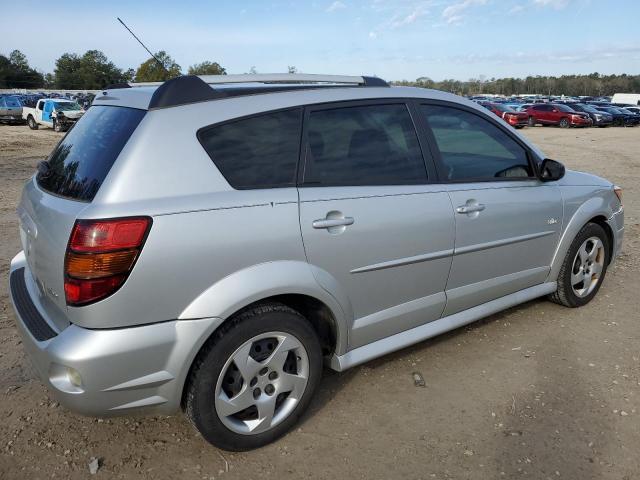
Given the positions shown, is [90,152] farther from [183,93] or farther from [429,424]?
[429,424]

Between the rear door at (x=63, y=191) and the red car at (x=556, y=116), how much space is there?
3470cm

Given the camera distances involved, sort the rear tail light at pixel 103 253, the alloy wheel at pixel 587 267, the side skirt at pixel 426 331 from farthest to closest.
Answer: the alloy wheel at pixel 587 267
the side skirt at pixel 426 331
the rear tail light at pixel 103 253

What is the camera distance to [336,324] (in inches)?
111

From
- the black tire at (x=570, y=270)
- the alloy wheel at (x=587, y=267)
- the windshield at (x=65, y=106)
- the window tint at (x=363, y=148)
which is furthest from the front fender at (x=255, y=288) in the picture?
the windshield at (x=65, y=106)

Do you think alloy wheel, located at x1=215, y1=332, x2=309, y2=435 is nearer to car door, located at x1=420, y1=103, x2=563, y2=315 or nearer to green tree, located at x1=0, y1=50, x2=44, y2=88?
car door, located at x1=420, y1=103, x2=563, y2=315

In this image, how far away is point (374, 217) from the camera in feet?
9.25

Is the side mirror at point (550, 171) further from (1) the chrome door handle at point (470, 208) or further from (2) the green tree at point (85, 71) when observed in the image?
(2) the green tree at point (85, 71)

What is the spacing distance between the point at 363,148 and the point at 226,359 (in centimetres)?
138

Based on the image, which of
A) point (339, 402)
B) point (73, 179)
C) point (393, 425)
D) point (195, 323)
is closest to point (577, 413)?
point (393, 425)

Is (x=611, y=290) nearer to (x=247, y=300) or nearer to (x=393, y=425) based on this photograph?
(x=393, y=425)

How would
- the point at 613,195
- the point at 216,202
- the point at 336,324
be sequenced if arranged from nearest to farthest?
the point at 216,202, the point at 336,324, the point at 613,195

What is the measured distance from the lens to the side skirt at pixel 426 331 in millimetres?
2947

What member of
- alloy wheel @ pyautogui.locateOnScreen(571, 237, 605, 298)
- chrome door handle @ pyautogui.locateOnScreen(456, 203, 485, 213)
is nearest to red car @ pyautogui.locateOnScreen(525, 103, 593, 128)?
alloy wheel @ pyautogui.locateOnScreen(571, 237, 605, 298)

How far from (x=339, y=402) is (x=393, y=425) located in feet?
1.19
